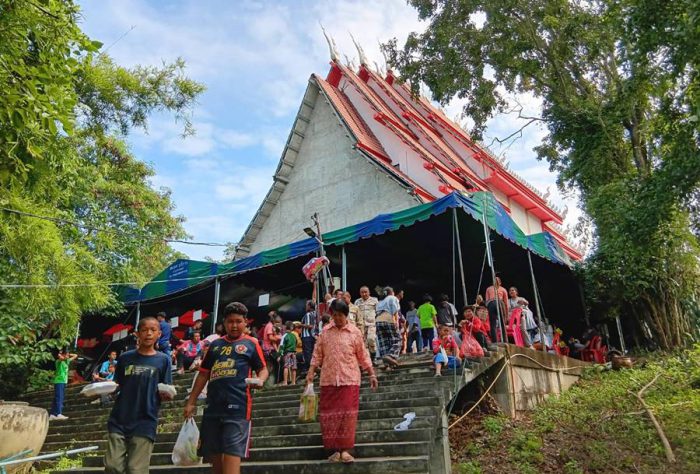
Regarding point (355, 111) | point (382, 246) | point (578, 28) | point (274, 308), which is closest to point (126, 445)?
point (382, 246)

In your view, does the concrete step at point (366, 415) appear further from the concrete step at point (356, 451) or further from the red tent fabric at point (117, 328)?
the red tent fabric at point (117, 328)

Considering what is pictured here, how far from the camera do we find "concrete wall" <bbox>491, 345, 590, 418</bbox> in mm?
8164

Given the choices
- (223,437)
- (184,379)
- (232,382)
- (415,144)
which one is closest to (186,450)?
(223,437)

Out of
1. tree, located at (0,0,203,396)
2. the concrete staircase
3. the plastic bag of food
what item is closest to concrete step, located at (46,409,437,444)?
the concrete staircase

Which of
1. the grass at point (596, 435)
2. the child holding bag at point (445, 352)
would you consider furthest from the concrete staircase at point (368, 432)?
the grass at point (596, 435)

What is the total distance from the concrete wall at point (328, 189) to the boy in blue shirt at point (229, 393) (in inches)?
437

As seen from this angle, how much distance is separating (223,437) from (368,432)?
2.32 metres

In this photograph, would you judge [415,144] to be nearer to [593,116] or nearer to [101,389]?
[593,116]

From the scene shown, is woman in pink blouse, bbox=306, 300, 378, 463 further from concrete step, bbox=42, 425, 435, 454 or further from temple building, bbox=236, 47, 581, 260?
temple building, bbox=236, 47, 581, 260

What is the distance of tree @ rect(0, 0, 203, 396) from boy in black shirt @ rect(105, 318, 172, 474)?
7.56ft

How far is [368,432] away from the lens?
19.1 feet

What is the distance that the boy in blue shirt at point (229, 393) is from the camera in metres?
3.93

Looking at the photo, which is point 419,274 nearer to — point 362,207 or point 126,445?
point 362,207

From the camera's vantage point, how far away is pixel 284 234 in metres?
18.1
